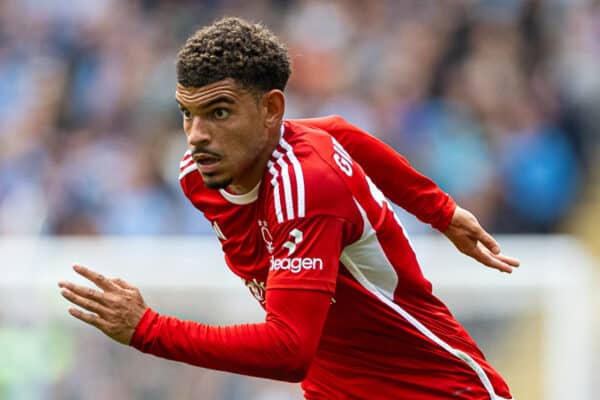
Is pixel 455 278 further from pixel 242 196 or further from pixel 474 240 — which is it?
pixel 242 196

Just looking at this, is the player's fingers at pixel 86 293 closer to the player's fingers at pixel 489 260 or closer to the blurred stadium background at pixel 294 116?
the player's fingers at pixel 489 260

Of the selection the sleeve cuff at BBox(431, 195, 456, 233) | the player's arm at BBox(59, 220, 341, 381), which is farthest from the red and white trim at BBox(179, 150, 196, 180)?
the sleeve cuff at BBox(431, 195, 456, 233)

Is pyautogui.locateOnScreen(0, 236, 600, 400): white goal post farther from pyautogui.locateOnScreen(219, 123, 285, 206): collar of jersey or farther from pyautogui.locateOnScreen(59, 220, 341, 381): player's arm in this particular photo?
pyautogui.locateOnScreen(59, 220, 341, 381): player's arm

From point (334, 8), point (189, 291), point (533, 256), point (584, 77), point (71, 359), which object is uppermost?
point (334, 8)

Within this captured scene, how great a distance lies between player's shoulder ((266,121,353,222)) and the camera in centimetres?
409

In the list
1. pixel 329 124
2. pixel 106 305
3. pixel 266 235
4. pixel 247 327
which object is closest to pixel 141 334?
pixel 106 305

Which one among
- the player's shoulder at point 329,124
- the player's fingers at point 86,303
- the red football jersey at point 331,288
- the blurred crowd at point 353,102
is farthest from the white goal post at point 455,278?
the player's fingers at point 86,303

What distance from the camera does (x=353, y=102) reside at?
10.4 metres

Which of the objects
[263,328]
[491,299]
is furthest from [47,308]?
[263,328]

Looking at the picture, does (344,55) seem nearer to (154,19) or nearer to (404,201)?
(154,19)

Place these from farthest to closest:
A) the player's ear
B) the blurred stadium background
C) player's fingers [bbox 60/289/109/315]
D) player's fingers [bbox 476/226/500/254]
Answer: the blurred stadium background → player's fingers [bbox 476/226/500/254] → the player's ear → player's fingers [bbox 60/289/109/315]

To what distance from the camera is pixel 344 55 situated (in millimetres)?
11156

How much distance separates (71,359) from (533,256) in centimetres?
322

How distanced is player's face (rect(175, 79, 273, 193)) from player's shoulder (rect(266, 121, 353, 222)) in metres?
0.10
